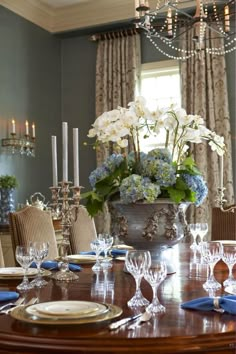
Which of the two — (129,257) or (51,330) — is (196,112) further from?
(51,330)

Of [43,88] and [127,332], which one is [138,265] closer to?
[127,332]

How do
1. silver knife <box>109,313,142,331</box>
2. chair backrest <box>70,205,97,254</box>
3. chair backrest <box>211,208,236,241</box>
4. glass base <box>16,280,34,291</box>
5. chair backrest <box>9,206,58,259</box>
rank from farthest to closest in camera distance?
chair backrest <box>211,208,236,241</box> < chair backrest <box>70,205,97,254</box> < chair backrest <box>9,206,58,259</box> < glass base <box>16,280,34,291</box> < silver knife <box>109,313,142,331</box>

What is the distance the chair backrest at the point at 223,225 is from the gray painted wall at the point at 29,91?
93.5 inches

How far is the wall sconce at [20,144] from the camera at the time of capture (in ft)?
16.7

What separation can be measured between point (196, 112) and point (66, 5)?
197 cm

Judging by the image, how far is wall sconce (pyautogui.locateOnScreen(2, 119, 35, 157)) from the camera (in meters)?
5.08

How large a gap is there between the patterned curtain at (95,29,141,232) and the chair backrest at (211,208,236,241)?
214 centimetres

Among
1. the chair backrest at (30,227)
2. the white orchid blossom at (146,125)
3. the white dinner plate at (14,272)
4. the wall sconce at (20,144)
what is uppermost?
the wall sconce at (20,144)

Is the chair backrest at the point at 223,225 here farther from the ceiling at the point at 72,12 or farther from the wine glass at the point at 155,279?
the ceiling at the point at 72,12

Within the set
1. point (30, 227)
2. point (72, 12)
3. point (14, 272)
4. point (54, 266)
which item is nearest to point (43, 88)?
point (72, 12)

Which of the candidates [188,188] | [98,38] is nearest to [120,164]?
[188,188]

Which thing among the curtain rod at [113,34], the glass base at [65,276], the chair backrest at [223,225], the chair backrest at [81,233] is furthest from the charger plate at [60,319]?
the curtain rod at [113,34]

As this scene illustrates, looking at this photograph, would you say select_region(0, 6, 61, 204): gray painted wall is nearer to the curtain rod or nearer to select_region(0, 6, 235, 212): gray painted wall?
select_region(0, 6, 235, 212): gray painted wall

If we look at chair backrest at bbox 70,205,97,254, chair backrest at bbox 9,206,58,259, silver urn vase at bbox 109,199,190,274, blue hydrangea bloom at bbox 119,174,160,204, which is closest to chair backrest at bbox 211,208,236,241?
chair backrest at bbox 70,205,97,254
